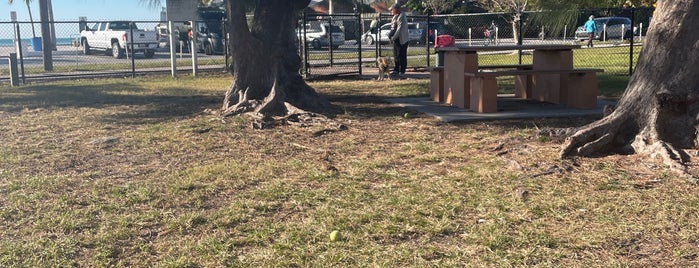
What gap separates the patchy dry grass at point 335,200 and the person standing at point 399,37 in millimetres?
7480

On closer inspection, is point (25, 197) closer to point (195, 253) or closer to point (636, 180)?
point (195, 253)

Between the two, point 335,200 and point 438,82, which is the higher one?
point 438,82

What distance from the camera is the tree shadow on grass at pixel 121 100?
1085 cm

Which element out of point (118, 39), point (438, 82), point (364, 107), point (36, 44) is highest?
point (118, 39)

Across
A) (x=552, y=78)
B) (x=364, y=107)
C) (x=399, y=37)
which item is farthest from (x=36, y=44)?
(x=552, y=78)

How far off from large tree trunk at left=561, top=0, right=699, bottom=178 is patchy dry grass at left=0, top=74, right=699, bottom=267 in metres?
0.26

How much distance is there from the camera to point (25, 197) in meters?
5.57

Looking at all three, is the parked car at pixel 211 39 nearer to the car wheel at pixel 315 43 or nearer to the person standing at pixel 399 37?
the car wheel at pixel 315 43

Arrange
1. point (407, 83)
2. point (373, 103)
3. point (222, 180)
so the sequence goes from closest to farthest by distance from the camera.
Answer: point (222, 180)
point (373, 103)
point (407, 83)

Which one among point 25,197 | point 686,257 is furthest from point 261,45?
point 686,257

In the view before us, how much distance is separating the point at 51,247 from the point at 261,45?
6620 millimetres

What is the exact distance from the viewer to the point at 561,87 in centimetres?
1058

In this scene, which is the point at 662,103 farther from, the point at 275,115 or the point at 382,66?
the point at 382,66

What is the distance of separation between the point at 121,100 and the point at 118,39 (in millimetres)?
17254
